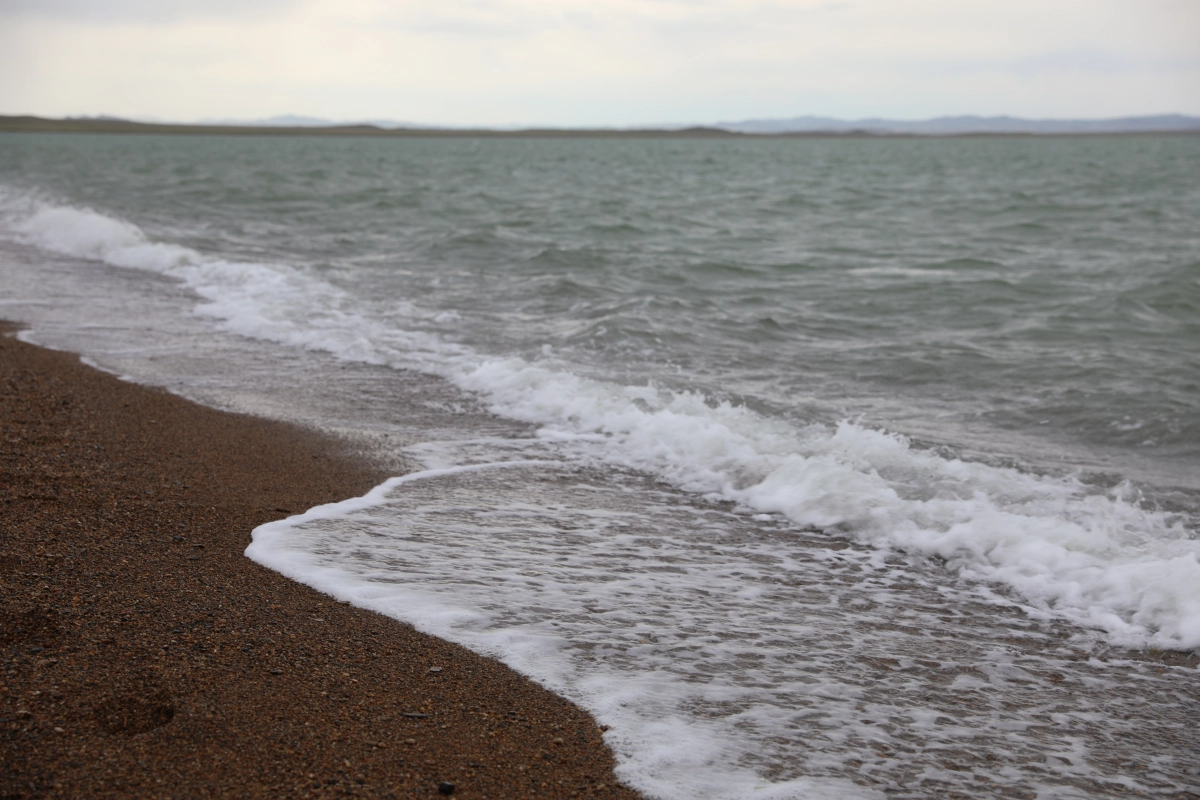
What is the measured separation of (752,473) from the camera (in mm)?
6039

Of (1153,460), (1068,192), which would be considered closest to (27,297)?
(1153,460)

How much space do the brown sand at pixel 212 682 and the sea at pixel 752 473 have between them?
0.74 feet

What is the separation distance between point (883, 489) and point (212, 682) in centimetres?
381

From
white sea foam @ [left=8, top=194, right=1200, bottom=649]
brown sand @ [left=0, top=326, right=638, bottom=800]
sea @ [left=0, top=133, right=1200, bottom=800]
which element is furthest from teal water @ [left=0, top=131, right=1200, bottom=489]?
brown sand @ [left=0, top=326, right=638, bottom=800]

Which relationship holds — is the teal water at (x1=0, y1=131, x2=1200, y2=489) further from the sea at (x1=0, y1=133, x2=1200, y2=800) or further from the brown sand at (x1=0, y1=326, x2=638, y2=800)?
the brown sand at (x1=0, y1=326, x2=638, y2=800)

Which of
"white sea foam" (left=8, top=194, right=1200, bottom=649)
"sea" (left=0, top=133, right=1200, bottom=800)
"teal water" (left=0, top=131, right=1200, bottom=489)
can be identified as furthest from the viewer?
"teal water" (left=0, top=131, right=1200, bottom=489)

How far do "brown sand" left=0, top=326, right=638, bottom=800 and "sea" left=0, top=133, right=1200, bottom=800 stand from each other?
0.74 feet

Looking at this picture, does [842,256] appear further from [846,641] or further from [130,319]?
[846,641]

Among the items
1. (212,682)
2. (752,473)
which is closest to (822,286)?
(752,473)

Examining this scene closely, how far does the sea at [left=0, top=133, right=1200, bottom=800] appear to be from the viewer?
335 cm

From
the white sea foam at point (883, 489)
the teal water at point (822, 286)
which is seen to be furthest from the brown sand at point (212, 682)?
the teal water at point (822, 286)

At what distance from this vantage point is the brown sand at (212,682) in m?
2.73

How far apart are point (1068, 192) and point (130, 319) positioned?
29512mm

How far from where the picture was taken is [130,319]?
33.7 ft
